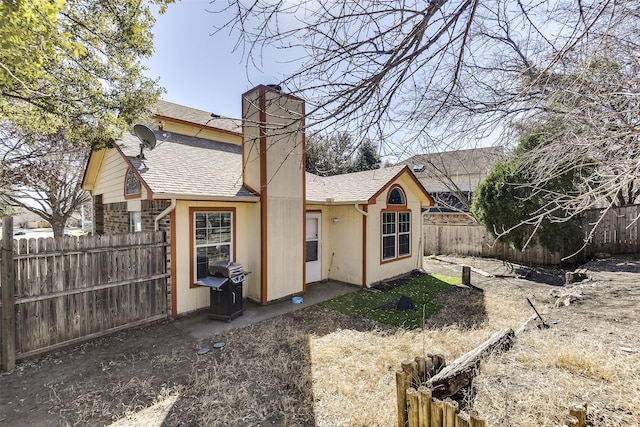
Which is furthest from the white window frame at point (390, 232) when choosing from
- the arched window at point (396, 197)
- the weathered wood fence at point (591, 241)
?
the weathered wood fence at point (591, 241)

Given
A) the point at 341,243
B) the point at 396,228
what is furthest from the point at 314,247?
the point at 396,228

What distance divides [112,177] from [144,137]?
2676 millimetres

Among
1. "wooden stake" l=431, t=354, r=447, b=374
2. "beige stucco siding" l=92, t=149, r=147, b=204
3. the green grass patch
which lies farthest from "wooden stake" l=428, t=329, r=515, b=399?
"beige stucco siding" l=92, t=149, r=147, b=204

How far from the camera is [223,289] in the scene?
21.5ft

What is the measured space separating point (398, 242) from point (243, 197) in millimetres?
6270

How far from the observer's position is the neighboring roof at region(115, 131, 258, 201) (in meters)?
6.41

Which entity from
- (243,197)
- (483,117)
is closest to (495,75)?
(483,117)

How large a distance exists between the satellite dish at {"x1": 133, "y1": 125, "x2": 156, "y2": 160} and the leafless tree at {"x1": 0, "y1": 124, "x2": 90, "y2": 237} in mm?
6300

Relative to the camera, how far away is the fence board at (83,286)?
4.84m

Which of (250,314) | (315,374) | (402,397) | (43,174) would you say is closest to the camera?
(402,397)

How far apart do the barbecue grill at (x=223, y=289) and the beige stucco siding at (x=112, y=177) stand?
374 cm

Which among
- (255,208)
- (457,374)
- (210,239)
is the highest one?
(255,208)

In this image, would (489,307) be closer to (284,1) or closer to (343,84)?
(343,84)

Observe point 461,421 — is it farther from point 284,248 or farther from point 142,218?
point 142,218
